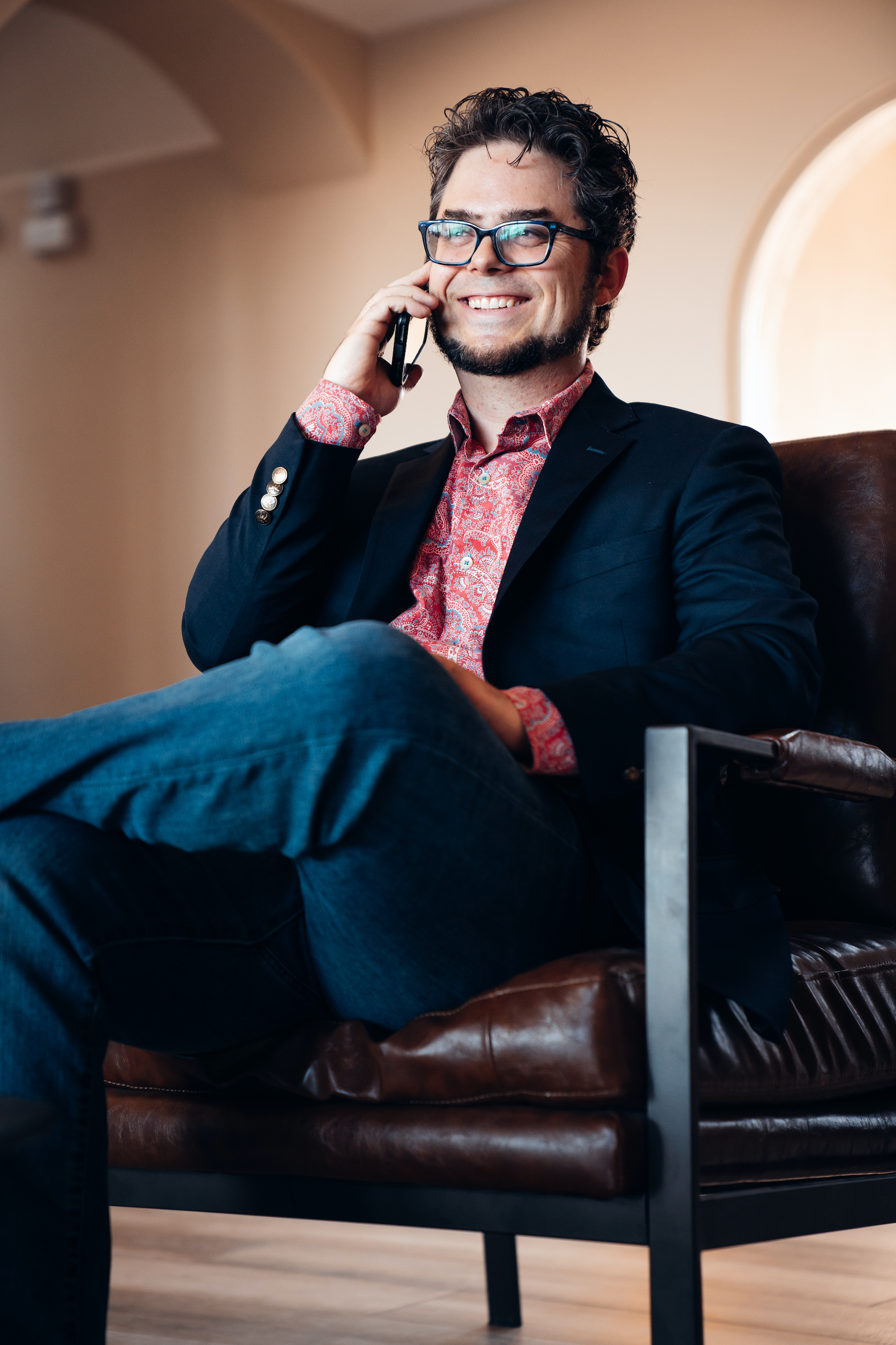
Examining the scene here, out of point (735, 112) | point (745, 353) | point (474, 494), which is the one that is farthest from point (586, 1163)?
point (735, 112)

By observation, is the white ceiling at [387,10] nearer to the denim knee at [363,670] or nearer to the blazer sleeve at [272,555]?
the blazer sleeve at [272,555]

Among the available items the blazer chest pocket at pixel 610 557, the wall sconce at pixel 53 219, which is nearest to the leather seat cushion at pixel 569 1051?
the blazer chest pocket at pixel 610 557

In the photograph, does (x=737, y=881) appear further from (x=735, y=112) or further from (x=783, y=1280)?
(x=735, y=112)

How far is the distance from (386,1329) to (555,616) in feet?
3.26

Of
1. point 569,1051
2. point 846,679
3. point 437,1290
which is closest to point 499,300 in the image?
point 846,679

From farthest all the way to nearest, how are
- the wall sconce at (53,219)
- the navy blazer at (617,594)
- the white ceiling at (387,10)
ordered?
the wall sconce at (53,219) < the white ceiling at (387,10) < the navy blazer at (617,594)

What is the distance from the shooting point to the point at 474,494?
5.35 feet

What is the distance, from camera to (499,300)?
1.64 metres

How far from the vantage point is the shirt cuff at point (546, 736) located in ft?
3.56

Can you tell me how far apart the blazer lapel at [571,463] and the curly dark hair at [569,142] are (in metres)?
0.24

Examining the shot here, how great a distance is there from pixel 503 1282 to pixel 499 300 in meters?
1.24

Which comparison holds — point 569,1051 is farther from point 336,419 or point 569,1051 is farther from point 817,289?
point 817,289

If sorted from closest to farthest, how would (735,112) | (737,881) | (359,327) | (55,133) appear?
(737,881) < (359,327) < (735,112) < (55,133)

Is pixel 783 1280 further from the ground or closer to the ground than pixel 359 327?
closer to the ground
